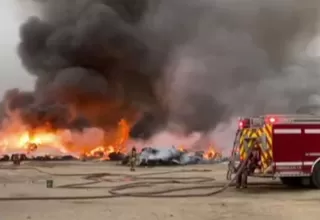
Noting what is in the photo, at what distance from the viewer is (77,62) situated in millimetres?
37375

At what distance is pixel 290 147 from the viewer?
1545 cm

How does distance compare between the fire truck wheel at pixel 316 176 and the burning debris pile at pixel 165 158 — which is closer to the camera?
the fire truck wheel at pixel 316 176

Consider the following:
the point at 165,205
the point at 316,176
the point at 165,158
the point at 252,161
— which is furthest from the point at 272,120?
the point at 165,158

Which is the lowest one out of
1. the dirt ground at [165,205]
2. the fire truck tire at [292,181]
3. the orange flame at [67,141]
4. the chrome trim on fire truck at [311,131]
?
the dirt ground at [165,205]

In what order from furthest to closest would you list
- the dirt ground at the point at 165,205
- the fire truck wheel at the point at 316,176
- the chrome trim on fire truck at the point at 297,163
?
the fire truck wheel at the point at 316,176 < the chrome trim on fire truck at the point at 297,163 < the dirt ground at the point at 165,205

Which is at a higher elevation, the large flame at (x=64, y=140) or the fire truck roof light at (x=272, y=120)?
the large flame at (x=64, y=140)

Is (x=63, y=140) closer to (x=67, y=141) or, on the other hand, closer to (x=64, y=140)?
(x=64, y=140)

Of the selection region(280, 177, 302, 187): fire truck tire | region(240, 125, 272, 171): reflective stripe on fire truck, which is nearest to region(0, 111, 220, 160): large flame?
region(280, 177, 302, 187): fire truck tire

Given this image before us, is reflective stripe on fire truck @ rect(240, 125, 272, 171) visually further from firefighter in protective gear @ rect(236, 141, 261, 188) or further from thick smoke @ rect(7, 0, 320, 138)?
thick smoke @ rect(7, 0, 320, 138)

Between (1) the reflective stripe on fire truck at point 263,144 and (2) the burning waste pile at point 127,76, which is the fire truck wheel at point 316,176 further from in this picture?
(2) the burning waste pile at point 127,76

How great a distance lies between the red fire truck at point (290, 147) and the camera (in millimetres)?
15391

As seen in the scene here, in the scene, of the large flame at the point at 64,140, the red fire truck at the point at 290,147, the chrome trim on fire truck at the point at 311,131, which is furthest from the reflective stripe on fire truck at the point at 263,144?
the large flame at the point at 64,140

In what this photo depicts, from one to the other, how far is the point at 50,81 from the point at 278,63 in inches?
583

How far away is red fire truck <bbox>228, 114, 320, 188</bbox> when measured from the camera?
15.4 metres
